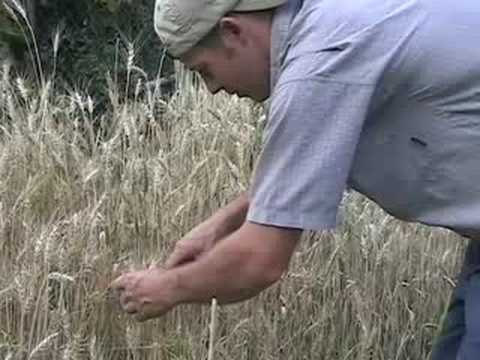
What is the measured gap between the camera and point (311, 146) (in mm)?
2445

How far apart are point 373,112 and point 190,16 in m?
0.38

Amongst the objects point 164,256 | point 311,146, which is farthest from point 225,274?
point 164,256

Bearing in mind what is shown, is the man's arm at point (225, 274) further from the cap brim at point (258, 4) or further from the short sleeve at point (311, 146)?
the cap brim at point (258, 4)

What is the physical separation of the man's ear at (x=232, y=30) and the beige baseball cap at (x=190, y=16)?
0.01m

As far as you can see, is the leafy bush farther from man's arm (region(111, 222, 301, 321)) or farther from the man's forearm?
man's arm (region(111, 222, 301, 321))

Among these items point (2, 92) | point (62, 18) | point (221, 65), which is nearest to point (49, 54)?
point (62, 18)

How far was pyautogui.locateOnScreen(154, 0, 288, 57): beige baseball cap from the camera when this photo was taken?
2533mm

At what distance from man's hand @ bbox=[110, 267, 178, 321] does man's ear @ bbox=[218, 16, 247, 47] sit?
0.46 meters

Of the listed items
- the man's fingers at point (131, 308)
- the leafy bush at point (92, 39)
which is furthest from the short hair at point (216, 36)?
the leafy bush at point (92, 39)

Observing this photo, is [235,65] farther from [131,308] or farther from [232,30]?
[131,308]

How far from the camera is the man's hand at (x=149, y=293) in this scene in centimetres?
261

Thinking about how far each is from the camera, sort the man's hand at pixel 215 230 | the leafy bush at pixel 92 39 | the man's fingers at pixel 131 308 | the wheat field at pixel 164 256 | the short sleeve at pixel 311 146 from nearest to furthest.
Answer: the short sleeve at pixel 311 146 → the man's fingers at pixel 131 308 → the man's hand at pixel 215 230 → the wheat field at pixel 164 256 → the leafy bush at pixel 92 39

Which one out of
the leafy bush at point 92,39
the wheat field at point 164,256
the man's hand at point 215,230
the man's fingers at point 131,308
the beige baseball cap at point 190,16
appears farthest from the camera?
the leafy bush at point 92,39

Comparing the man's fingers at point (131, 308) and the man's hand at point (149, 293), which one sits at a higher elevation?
the man's hand at point (149, 293)
